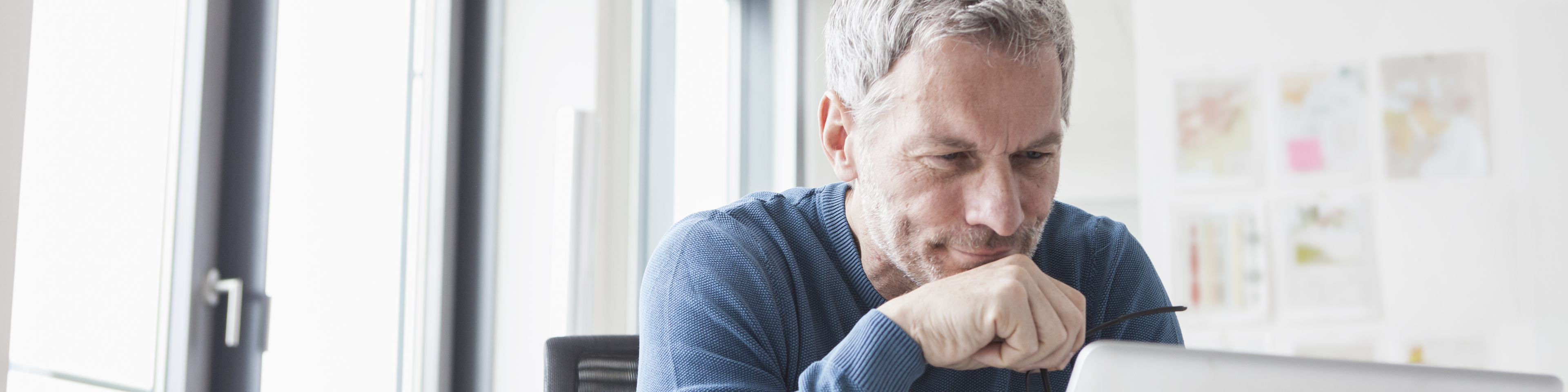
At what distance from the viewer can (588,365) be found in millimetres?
1082

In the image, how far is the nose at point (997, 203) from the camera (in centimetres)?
87

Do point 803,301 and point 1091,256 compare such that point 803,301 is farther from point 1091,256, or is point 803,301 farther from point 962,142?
point 1091,256

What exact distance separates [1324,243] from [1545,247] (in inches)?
20.2

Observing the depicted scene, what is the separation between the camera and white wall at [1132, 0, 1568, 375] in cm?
256

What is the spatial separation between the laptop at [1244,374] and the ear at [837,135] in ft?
1.82

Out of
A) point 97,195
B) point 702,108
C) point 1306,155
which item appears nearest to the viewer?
point 97,195

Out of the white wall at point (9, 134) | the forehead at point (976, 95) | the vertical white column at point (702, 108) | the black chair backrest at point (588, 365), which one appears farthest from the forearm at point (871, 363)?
A: the vertical white column at point (702, 108)

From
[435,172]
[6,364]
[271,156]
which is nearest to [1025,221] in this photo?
[6,364]

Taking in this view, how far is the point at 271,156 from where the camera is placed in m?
1.51

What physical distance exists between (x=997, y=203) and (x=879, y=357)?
0.21 meters

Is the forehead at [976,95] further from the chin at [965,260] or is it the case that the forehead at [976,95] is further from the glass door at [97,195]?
the glass door at [97,195]

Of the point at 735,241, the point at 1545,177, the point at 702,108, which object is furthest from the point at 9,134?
the point at 1545,177

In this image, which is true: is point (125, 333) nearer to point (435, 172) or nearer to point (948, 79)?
point (435, 172)

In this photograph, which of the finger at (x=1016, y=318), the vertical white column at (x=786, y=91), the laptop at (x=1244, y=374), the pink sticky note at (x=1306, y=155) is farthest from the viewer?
the vertical white column at (x=786, y=91)
